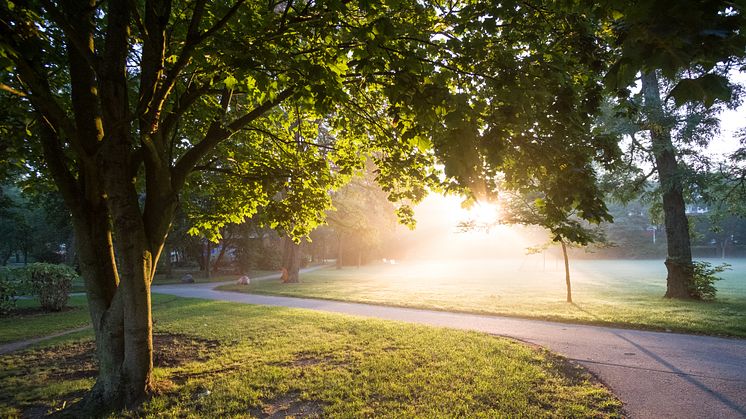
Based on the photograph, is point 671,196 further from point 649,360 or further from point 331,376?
point 331,376

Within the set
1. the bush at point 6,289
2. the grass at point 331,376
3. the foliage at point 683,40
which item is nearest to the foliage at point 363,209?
the grass at point 331,376

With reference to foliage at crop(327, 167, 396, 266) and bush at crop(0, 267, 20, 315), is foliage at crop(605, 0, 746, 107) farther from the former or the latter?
foliage at crop(327, 167, 396, 266)

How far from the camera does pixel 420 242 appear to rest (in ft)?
213

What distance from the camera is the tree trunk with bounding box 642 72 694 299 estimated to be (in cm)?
1463

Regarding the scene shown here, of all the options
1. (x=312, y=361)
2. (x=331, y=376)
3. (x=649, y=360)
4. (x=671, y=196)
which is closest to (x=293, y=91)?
(x=331, y=376)

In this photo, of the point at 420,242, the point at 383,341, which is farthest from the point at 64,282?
the point at 420,242

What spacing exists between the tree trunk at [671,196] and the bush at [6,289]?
2371cm

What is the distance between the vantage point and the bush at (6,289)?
41.0ft

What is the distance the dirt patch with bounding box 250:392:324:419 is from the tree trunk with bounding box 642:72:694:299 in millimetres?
15865

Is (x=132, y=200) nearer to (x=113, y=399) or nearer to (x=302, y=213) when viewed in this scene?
(x=113, y=399)

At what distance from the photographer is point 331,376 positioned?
5.90 m

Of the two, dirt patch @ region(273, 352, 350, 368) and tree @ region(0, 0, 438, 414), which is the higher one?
tree @ region(0, 0, 438, 414)

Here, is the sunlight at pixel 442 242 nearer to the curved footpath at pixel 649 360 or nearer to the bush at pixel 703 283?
the bush at pixel 703 283

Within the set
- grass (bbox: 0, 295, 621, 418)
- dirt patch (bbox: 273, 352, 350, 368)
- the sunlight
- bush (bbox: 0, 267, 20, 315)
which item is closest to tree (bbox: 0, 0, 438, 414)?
grass (bbox: 0, 295, 621, 418)
